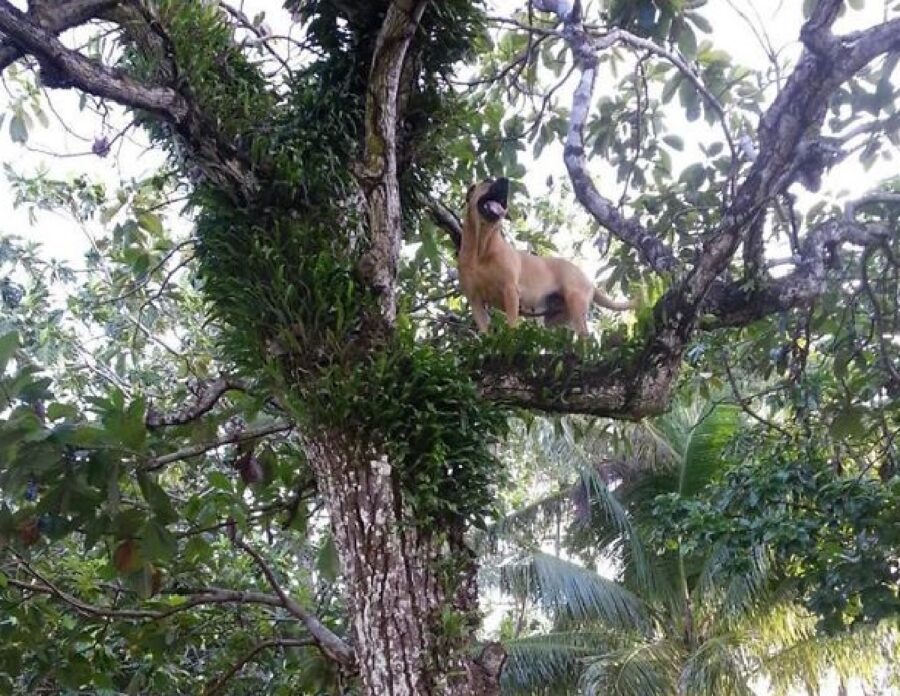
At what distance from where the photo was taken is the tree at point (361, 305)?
2387 millimetres

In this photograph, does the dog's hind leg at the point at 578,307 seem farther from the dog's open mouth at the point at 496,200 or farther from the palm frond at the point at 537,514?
the palm frond at the point at 537,514

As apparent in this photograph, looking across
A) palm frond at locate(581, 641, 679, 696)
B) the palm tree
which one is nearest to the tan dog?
the palm tree

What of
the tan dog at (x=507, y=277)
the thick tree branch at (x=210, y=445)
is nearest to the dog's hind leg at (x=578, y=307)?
the tan dog at (x=507, y=277)

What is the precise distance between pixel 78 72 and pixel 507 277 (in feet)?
6.58

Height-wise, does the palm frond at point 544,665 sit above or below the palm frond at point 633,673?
above

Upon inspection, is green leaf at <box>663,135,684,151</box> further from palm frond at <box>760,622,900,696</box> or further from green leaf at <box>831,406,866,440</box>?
palm frond at <box>760,622,900,696</box>

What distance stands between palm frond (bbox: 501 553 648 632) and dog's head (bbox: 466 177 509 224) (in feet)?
21.0

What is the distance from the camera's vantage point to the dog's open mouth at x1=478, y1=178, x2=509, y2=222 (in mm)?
3461

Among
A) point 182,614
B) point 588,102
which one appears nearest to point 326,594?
point 182,614

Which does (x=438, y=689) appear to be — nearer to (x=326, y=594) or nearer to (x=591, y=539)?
(x=326, y=594)

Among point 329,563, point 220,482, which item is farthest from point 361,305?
point 329,563

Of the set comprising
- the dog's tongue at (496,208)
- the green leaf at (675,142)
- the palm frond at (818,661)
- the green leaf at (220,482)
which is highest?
the green leaf at (675,142)

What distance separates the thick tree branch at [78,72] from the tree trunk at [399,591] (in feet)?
3.31

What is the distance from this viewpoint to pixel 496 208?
11.5 ft
